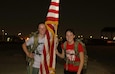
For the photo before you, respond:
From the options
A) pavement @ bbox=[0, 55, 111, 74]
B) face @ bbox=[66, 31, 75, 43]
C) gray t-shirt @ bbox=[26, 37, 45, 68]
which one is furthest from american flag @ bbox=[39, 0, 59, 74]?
pavement @ bbox=[0, 55, 111, 74]

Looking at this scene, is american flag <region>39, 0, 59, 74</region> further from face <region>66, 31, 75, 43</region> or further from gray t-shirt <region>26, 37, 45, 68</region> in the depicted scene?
face <region>66, 31, 75, 43</region>

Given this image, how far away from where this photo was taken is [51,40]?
5508 millimetres

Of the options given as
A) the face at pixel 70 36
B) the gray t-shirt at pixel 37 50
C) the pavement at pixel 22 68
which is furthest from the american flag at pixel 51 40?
the pavement at pixel 22 68

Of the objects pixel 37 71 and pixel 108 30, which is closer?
pixel 37 71

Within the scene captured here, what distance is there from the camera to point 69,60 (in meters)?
6.21

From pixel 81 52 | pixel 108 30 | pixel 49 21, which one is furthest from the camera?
pixel 108 30

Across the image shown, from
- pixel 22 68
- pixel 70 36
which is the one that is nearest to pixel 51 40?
pixel 70 36

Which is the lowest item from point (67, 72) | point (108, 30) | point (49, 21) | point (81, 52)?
point (108, 30)

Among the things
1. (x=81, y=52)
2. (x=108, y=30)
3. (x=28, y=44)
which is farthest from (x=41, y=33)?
(x=108, y=30)

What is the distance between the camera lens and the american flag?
5.40 m

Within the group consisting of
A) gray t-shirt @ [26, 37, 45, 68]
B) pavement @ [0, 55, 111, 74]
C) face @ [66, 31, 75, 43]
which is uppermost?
face @ [66, 31, 75, 43]

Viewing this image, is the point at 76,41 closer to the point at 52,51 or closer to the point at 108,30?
the point at 52,51

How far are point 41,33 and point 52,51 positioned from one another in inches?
25.4

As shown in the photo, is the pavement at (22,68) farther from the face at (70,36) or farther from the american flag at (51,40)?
the american flag at (51,40)
